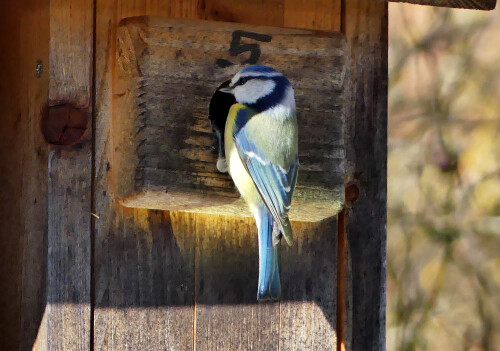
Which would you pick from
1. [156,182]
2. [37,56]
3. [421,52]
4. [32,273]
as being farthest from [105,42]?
[421,52]

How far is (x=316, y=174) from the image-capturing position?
318 centimetres

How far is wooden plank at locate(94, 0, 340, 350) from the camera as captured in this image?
308 cm

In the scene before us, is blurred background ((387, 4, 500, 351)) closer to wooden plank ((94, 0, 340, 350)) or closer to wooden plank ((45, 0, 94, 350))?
wooden plank ((94, 0, 340, 350))

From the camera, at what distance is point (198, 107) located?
3.09 meters

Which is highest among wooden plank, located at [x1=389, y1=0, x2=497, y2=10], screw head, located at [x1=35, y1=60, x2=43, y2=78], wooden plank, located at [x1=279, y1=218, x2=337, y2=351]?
wooden plank, located at [x1=389, y1=0, x2=497, y2=10]

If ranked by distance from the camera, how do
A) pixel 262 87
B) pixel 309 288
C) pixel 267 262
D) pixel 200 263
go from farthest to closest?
pixel 309 288
pixel 200 263
pixel 262 87
pixel 267 262

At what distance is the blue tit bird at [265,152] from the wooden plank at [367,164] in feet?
1.17

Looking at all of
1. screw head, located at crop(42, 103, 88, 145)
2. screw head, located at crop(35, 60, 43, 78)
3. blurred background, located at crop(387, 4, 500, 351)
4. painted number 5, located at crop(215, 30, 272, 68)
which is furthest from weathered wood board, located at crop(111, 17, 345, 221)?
blurred background, located at crop(387, 4, 500, 351)

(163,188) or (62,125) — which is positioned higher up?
(62,125)

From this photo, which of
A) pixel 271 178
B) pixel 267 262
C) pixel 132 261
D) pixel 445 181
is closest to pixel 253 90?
pixel 271 178

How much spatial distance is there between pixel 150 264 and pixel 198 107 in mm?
473

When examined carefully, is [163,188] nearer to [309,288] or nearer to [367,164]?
[309,288]

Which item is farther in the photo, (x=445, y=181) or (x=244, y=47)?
(x=445, y=181)

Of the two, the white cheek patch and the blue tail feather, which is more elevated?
the white cheek patch
